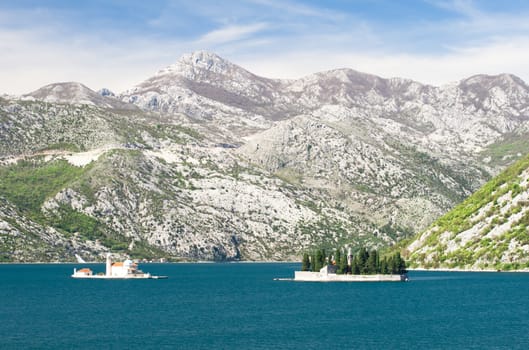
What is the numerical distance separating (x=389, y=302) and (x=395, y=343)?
61.6 meters

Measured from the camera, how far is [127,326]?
142m

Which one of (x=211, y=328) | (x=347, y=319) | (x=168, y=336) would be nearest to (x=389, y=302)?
(x=347, y=319)

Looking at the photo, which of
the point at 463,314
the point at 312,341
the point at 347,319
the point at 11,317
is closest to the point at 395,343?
the point at 312,341

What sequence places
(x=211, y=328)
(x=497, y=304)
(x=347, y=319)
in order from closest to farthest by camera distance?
(x=211, y=328), (x=347, y=319), (x=497, y=304)

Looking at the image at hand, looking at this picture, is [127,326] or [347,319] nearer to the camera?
[127,326]

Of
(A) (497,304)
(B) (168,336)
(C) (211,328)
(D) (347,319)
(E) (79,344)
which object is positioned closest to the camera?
(E) (79,344)

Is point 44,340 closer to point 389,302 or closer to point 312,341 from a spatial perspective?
point 312,341

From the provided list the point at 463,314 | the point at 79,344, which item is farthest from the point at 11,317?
the point at 463,314

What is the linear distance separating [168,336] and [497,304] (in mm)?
76729

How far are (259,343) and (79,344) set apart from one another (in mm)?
24639

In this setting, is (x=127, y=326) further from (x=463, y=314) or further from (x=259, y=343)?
(x=463, y=314)

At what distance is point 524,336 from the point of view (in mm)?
128375

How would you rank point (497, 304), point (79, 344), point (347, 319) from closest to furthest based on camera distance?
point (79, 344)
point (347, 319)
point (497, 304)

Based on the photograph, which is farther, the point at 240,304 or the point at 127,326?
the point at 240,304
